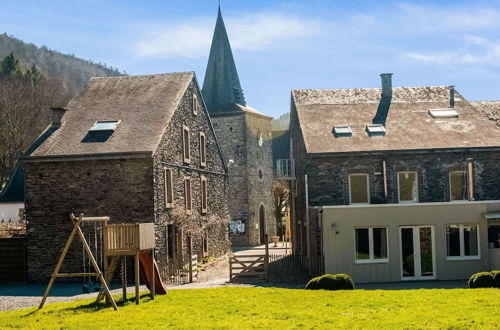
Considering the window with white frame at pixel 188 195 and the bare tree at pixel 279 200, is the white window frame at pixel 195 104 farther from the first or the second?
the bare tree at pixel 279 200

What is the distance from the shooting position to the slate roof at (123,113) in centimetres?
2705

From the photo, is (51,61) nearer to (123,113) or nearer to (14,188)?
(14,188)

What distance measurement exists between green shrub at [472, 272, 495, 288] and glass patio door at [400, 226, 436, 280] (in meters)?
4.09

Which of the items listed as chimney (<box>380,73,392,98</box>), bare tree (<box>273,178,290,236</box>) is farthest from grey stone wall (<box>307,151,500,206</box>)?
bare tree (<box>273,178,290,236</box>)

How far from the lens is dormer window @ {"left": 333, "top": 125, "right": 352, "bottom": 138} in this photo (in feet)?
94.1

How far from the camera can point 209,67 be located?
178 ft

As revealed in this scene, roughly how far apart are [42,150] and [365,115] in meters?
14.1

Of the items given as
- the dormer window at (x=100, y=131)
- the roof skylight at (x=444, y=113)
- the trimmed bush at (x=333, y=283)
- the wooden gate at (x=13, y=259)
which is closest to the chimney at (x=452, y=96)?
the roof skylight at (x=444, y=113)

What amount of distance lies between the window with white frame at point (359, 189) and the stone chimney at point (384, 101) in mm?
3108

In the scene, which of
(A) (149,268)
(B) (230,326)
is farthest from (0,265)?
(B) (230,326)

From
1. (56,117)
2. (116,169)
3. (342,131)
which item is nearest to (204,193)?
(116,169)

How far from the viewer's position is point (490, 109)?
33000mm

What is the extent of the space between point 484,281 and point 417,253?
14.6 ft

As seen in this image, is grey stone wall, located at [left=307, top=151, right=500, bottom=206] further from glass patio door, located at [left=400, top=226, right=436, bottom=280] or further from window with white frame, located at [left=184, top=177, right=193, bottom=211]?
window with white frame, located at [left=184, top=177, right=193, bottom=211]
